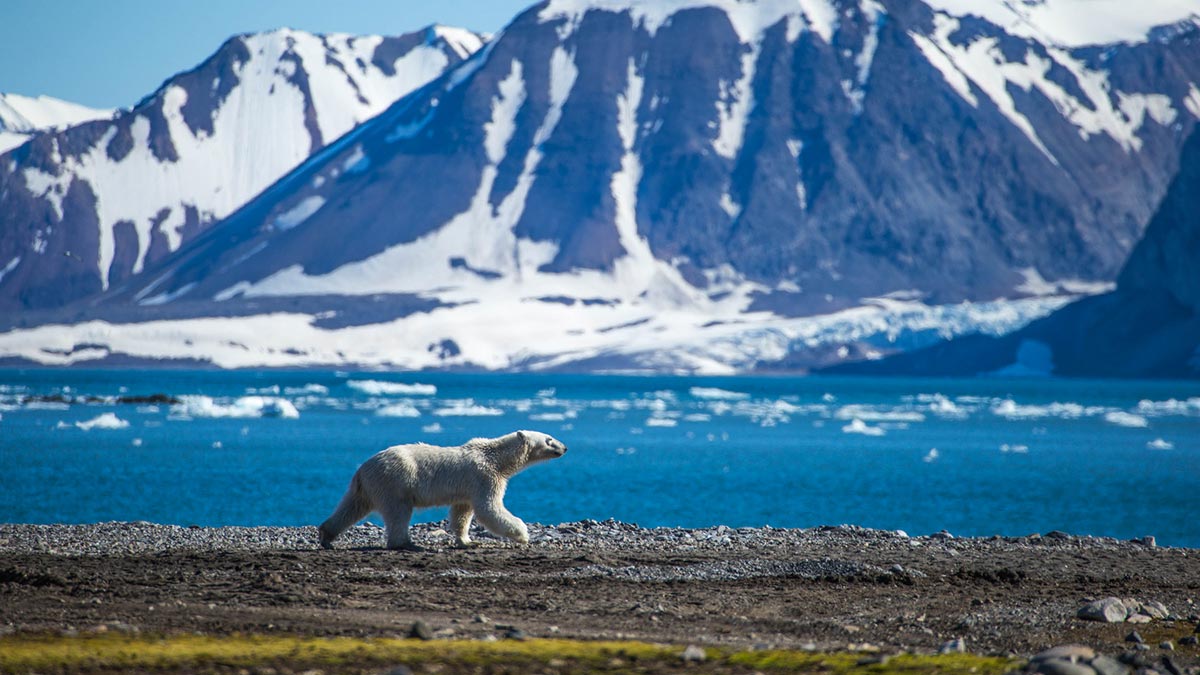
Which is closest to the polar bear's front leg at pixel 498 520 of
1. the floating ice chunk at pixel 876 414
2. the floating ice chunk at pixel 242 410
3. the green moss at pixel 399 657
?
the green moss at pixel 399 657

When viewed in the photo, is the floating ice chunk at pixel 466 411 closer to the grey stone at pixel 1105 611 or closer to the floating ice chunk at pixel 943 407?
the floating ice chunk at pixel 943 407

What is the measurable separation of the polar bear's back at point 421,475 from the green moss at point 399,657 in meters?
6.73

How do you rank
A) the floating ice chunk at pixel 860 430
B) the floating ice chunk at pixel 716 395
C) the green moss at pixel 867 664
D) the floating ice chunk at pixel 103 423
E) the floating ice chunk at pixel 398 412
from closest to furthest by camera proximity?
the green moss at pixel 867 664, the floating ice chunk at pixel 103 423, the floating ice chunk at pixel 860 430, the floating ice chunk at pixel 398 412, the floating ice chunk at pixel 716 395

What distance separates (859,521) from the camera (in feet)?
131

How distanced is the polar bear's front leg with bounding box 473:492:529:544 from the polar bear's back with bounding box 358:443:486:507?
0.22 meters

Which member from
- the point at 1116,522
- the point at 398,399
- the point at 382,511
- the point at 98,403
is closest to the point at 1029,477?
the point at 1116,522

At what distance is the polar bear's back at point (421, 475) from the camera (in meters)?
20.5

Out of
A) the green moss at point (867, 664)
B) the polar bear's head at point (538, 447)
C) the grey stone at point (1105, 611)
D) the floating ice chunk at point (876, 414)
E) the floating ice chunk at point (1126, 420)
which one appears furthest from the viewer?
the floating ice chunk at point (876, 414)

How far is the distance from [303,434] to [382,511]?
2172 inches

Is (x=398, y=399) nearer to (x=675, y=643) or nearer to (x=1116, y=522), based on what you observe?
(x=1116, y=522)

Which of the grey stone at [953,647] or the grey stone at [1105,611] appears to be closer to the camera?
the grey stone at [953,647]

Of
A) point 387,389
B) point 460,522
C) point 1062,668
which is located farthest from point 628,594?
point 387,389

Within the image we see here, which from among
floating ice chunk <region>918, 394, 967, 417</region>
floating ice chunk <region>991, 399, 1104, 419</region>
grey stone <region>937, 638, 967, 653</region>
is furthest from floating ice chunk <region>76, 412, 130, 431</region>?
grey stone <region>937, 638, 967, 653</region>

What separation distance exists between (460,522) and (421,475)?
1095 millimetres
